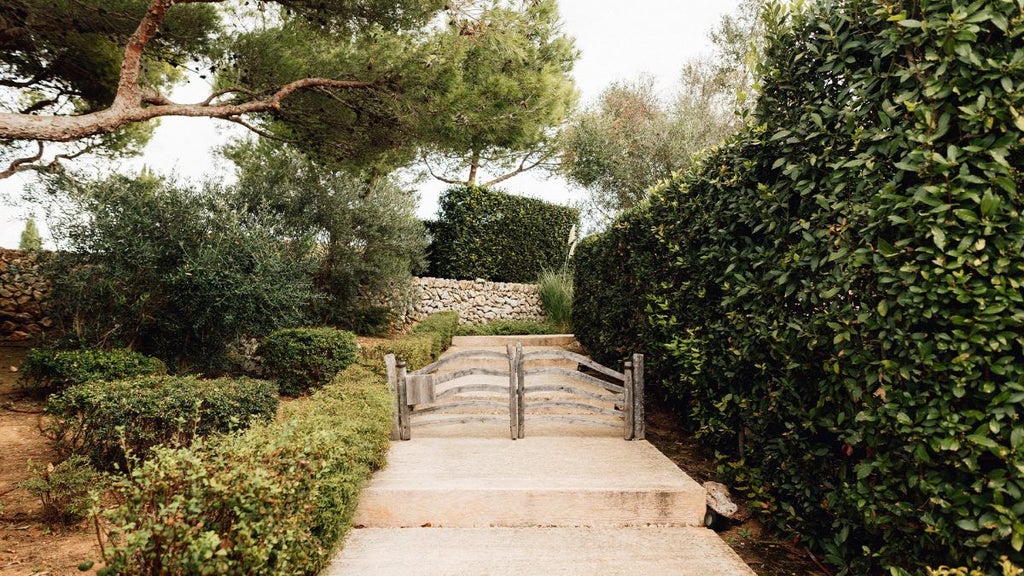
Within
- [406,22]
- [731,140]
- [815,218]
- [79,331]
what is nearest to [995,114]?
[815,218]

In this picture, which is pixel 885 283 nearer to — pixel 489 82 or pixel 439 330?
pixel 489 82

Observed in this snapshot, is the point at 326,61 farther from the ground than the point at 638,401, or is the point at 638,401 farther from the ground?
the point at 326,61

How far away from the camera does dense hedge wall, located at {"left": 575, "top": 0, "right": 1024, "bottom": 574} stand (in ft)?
6.84

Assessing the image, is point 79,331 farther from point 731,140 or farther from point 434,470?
point 731,140

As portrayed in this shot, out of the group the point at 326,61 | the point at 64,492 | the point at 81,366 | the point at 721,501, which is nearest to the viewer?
the point at 64,492

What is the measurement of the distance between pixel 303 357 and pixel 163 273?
2401 mm

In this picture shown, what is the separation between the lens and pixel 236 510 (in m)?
2.08

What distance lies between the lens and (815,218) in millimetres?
2969

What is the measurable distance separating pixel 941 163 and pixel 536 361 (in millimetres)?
7501

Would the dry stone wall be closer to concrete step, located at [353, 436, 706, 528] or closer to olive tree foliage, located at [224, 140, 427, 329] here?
olive tree foliage, located at [224, 140, 427, 329]

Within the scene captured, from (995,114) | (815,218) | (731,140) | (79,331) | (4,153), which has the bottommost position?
(79,331)

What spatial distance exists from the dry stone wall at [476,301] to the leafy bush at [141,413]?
819cm

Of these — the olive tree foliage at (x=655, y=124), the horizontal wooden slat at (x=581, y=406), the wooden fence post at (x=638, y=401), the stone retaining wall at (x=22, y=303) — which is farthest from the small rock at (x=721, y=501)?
the olive tree foliage at (x=655, y=124)

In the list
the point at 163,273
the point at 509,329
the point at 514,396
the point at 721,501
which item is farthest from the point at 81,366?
the point at 509,329
